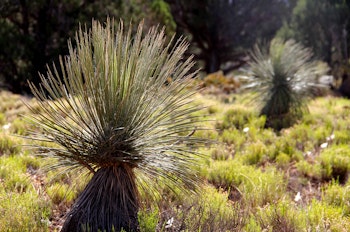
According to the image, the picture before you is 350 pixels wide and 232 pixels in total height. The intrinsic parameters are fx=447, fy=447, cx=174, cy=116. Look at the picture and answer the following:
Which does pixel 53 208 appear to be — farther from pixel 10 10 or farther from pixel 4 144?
pixel 10 10

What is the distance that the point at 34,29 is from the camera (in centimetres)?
974

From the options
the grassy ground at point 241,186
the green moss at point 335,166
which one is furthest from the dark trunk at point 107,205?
the green moss at point 335,166

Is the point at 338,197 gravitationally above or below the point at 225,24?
below

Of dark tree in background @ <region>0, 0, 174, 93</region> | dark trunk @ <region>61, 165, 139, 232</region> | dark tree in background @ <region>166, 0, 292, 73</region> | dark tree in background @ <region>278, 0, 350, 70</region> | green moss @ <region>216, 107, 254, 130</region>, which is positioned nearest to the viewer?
dark trunk @ <region>61, 165, 139, 232</region>

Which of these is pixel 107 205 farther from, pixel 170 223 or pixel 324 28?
Result: pixel 324 28

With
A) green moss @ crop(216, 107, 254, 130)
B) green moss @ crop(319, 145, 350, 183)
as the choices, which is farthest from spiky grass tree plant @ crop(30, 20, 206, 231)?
green moss @ crop(216, 107, 254, 130)

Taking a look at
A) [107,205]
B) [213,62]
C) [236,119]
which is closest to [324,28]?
[213,62]

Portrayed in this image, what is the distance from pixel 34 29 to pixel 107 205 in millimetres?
7693

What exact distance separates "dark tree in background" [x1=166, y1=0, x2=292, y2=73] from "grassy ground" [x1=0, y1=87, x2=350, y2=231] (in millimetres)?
10983

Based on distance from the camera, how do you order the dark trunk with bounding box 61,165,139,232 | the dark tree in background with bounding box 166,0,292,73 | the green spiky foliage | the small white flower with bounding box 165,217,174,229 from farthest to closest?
the dark tree in background with bounding box 166,0,292,73 < the green spiky foliage < the small white flower with bounding box 165,217,174,229 < the dark trunk with bounding box 61,165,139,232

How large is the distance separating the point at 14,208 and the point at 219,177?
2143mm

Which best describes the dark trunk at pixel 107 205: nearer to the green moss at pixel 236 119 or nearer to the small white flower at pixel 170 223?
the small white flower at pixel 170 223

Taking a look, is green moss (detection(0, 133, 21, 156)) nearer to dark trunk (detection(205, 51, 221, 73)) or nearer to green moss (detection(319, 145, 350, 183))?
green moss (detection(319, 145, 350, 183))

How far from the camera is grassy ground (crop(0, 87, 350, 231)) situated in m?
3.20
